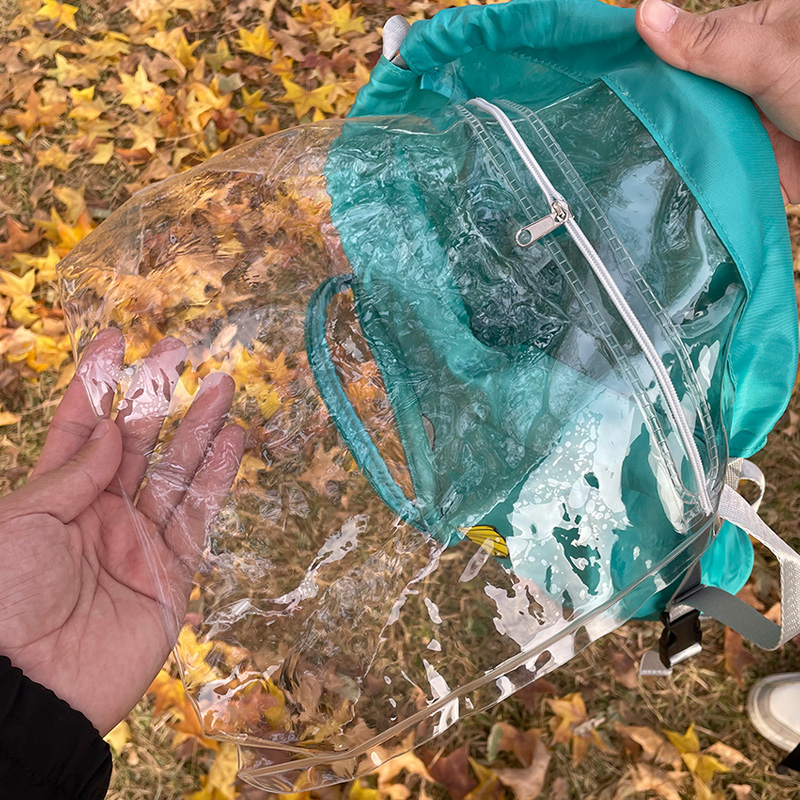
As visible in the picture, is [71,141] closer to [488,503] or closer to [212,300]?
[212,300]

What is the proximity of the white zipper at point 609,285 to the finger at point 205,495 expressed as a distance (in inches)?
24.1

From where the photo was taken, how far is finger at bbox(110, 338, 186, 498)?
1.17 m

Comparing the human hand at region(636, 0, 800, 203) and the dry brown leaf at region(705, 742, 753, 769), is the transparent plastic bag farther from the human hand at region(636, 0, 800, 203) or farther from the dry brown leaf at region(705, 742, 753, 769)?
the dry brown leaf at region(705, 742, 753, 769)

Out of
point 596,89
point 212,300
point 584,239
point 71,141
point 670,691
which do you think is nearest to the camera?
point 584,239

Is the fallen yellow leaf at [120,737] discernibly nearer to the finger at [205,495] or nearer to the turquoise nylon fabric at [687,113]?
the finger at [205,495]

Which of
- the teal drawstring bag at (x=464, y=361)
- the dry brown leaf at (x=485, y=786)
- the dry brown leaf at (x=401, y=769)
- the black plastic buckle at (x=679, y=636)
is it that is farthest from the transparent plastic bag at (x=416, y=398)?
the dry brown leaf at (x=485, y=786)

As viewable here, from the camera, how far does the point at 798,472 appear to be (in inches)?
80.0

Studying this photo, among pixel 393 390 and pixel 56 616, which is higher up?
pixel 393 390

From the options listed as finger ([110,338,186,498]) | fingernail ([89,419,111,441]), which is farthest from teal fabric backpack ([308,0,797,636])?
fingernail ([89,419,111,441])

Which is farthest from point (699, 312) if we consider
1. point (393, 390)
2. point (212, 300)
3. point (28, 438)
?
point (28, 438)

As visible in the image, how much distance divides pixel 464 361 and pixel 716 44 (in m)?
0.60

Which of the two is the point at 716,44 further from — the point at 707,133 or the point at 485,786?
the point at 485,786

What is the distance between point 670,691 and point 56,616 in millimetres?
1632

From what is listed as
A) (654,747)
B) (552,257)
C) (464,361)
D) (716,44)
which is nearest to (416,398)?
(464,361)
